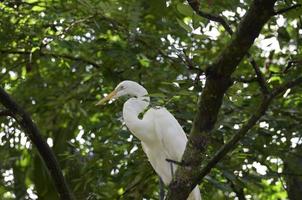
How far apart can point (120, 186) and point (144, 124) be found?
1.09m

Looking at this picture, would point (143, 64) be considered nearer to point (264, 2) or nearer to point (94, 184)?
point (94, 184)

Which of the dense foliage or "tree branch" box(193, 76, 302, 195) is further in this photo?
the dense foliage

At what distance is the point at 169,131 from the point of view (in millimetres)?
4105

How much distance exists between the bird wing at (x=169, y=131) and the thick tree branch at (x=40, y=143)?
1203mm

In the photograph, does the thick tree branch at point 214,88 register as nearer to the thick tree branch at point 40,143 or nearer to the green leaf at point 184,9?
the green leaf at point 184,9

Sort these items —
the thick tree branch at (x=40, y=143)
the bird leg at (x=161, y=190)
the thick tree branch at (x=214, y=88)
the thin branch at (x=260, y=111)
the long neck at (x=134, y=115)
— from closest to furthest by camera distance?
the thick tree branch at (x=214, y=88) < the thin branch at (x=260, y=111) < the thick tree branch at (x=40, y=143) < the long neck at (x=134, y=115) < the bird leg at (x=161, y=190)

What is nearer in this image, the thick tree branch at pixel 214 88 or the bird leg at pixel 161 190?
the thick tree branch at pixel 214 88

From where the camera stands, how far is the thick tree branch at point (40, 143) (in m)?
3.00

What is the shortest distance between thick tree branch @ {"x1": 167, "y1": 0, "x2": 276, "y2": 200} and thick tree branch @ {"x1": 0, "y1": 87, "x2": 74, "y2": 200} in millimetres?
641

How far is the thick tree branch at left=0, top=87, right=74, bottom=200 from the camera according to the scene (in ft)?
9.85

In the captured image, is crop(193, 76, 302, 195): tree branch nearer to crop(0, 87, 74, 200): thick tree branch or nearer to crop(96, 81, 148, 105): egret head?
crop(0, 87, 74, 200): thick tree branch

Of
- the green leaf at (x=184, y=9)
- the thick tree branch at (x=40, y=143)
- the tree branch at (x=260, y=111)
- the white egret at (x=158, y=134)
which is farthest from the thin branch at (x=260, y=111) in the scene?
the white egret at (x=158, y=134)

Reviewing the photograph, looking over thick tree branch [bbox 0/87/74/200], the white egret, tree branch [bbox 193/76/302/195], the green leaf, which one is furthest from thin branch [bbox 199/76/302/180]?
the white egret

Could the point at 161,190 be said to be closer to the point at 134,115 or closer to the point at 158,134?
the point at 158,134
